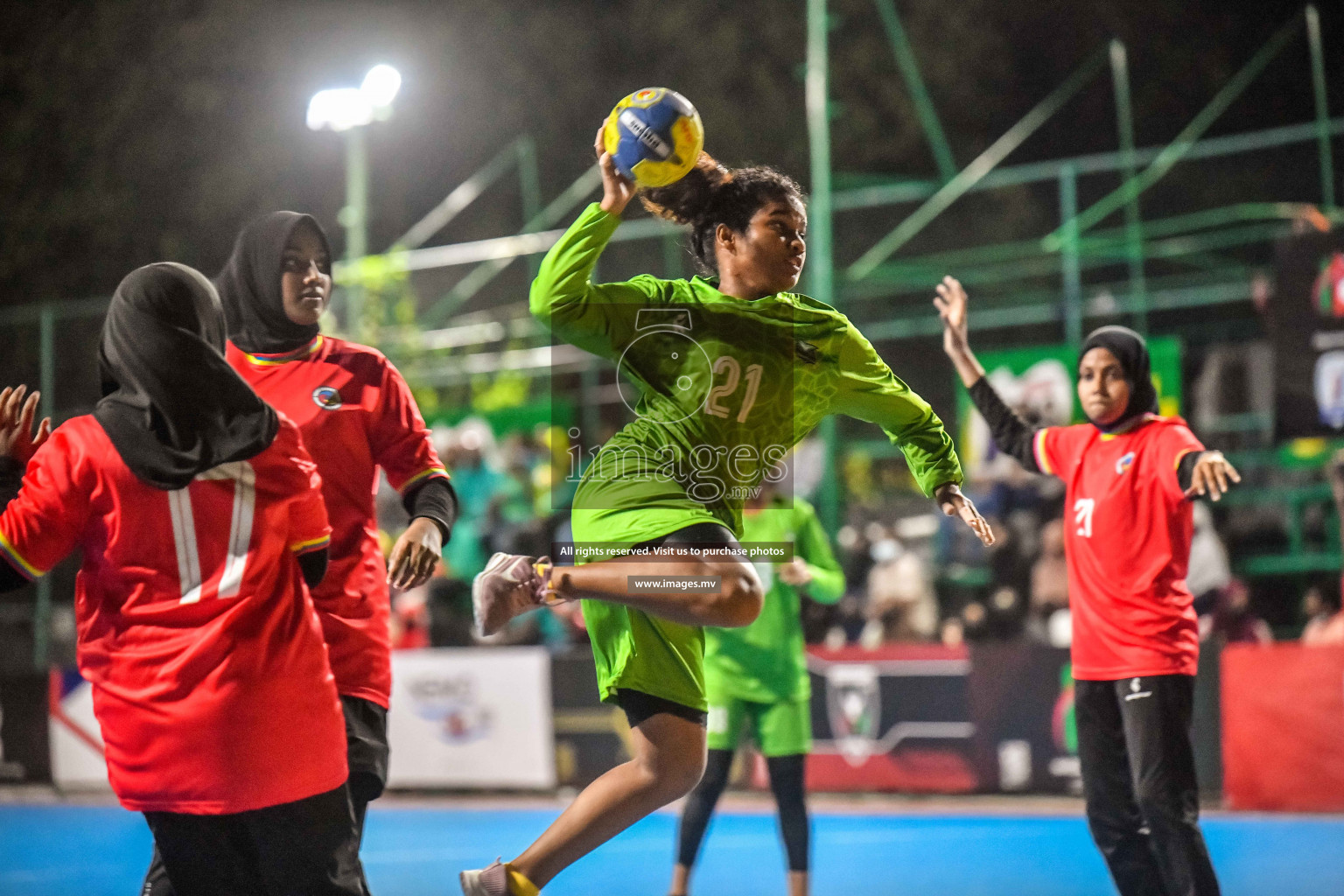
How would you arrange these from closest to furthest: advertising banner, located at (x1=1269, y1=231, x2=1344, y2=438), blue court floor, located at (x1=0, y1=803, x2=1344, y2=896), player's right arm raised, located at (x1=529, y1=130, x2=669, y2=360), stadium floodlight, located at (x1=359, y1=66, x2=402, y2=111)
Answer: player's right arm raised, located at (x1=529, y1=130, x2=669, y2=360), blue court floor, located at (x1=0, y1=803, x2=1344, y2=896), advertising banner, located at (x1=1269, y1=231, x2=1344, y2=438), stadium floodlight, located at (x1=359, y1=66, x2=402, y2=111)

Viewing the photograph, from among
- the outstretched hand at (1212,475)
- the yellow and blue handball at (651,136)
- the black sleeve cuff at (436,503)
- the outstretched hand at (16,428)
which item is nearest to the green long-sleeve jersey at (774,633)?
the outstretched hand at (1212,475)

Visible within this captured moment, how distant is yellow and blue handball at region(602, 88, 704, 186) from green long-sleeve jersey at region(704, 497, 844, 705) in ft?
9.40

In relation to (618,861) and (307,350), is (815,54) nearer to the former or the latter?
(618,861)

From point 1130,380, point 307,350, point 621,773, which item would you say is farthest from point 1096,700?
point 307,350

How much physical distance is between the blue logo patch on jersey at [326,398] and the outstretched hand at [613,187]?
45.2 inches

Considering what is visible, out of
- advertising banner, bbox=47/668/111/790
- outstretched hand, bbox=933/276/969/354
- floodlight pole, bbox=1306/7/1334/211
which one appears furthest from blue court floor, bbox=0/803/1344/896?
floodlight pole, bbox=1306/7/1334/211

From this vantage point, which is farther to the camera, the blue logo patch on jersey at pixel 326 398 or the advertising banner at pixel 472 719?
the advertising banner at pixel 472 719

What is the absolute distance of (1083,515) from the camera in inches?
202

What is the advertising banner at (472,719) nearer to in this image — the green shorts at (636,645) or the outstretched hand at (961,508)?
the outstretched hand at (961,508)

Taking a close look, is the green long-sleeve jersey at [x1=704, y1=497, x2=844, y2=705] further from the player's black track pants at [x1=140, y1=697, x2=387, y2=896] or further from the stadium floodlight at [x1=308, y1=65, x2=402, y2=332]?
the stadium floodlight at [x1=308, y1=65, x2=402, y2=332]

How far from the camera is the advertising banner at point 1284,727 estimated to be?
897 cm

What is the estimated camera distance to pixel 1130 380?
203 inches

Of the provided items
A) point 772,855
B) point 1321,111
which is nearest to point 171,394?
point 772,855

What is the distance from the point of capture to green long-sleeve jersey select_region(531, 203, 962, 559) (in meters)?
3.72
